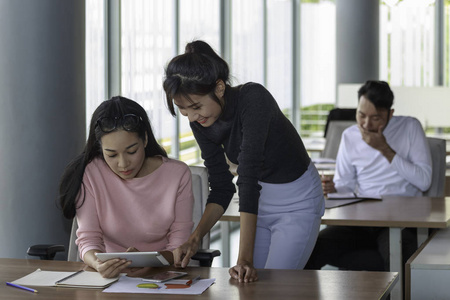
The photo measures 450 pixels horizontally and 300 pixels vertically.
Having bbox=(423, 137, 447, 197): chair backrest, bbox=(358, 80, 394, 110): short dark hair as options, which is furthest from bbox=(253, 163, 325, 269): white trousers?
bbox=(423, 137, 447, 197): chair backrest

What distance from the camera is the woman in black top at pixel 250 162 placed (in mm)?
2350

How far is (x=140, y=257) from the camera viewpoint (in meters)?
2.30

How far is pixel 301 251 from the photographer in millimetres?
2602

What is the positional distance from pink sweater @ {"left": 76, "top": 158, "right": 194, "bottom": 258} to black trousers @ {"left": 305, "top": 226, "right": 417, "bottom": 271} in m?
1.37

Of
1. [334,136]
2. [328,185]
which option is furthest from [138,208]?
[334,136]

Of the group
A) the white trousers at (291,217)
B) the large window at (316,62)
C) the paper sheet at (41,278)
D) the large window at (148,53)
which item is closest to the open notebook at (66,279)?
the paper sheet at (41,278)

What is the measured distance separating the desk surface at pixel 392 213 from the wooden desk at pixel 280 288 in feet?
3.35

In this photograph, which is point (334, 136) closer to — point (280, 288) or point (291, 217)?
point (291, 217)

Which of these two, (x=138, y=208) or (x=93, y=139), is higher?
(x=93, y=139)

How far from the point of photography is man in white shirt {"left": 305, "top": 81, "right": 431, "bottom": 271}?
3896mm

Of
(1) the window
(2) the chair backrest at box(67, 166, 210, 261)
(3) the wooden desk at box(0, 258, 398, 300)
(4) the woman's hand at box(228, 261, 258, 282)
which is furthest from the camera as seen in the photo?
(1) the window

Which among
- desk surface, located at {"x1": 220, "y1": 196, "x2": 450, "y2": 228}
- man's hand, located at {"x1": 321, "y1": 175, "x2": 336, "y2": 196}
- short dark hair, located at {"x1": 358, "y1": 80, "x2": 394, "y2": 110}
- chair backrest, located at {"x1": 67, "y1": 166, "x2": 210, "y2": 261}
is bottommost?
desk surface, located at {"x1": 220, "y1": 196, "x2": 450, "y2": 228}

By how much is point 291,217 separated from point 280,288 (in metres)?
0.48

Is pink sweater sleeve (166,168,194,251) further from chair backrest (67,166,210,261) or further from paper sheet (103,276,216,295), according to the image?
paper sheet (103,276,216,295)
